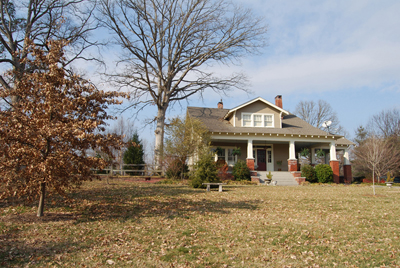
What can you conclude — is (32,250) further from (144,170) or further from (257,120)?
(257,120)

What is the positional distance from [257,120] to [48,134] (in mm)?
19494

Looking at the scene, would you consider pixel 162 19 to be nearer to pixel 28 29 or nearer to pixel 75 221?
pixel 28 29

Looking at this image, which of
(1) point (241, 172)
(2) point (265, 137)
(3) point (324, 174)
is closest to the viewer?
(1) point (241, 172)

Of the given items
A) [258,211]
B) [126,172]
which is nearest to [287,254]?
[258,211]

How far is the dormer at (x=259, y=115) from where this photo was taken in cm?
2381

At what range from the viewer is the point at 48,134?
6715 mm

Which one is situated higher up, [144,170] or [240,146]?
[240,146]

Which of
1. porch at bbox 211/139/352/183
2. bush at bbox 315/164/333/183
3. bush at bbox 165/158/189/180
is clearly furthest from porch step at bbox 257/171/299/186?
bush at bbox 165/158/189/180

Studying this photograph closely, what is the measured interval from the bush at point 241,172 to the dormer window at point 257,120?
4346mm

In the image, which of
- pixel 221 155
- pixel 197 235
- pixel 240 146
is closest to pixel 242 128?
pixel 240 146

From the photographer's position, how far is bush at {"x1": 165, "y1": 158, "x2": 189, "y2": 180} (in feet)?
62.4

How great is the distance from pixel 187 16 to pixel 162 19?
2.26 metres

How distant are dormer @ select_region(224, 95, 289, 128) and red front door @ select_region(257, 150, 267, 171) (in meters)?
2.83

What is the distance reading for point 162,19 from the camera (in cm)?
2358
